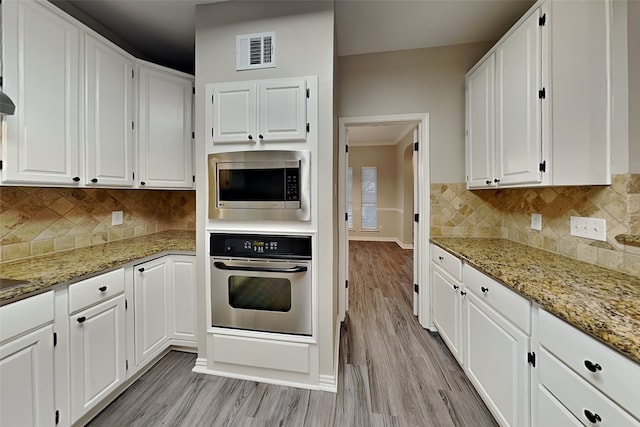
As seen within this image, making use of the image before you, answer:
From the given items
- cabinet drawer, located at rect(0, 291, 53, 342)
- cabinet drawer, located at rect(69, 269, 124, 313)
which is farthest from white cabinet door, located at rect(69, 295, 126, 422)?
cabinet drawer, located at rect(0, 291, 53, 342)

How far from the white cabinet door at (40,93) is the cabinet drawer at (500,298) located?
2.65 meters

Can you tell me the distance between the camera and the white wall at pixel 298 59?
5.65 feet

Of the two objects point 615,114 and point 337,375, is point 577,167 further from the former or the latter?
point 337,375

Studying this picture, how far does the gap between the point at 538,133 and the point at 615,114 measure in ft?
1.00

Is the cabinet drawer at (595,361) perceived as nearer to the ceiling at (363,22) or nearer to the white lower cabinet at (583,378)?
the white lower cabinet at (583,378)

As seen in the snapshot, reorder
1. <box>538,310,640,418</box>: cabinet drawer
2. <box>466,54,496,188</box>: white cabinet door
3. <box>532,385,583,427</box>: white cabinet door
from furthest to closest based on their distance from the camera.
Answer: <box>466,54,496,188</box>: white cabinet door
<box>532,385,583,427</box>: white cabinet door
<box>538,310,640,418</box>: cabinet drawer

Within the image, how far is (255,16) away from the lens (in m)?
1.80

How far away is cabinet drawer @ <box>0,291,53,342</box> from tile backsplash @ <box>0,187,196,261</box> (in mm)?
662

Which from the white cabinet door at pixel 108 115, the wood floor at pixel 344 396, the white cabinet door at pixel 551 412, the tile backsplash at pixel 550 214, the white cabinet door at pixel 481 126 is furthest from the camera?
the white cabinet door at pixel 481 126

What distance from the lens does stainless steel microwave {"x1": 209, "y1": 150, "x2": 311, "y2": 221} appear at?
173cm

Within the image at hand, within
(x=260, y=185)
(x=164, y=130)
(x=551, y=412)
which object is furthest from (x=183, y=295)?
(x=551, y=412)

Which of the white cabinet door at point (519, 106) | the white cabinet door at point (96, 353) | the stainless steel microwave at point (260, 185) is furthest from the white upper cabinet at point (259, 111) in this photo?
the white cabinet door at point (519, 106)

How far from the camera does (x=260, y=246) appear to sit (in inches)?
70.7

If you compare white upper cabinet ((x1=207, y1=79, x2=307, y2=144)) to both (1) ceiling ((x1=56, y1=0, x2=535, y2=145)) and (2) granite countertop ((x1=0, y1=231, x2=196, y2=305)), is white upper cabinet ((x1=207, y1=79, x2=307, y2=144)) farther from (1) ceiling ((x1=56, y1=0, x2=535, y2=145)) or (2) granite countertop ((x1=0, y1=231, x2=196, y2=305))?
(2) granite countertop ((x1=0, y1=231, x2=196, y2=305))
